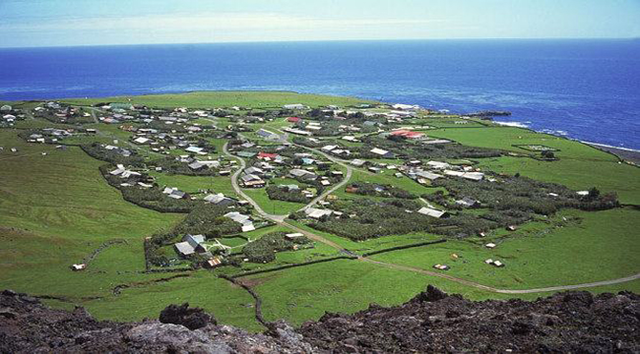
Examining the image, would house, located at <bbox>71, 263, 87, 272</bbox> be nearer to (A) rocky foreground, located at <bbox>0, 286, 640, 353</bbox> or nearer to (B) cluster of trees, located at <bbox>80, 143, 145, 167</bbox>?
(A) rocky foreground, located at <bbox>0, 286, 640, 353</bbox>

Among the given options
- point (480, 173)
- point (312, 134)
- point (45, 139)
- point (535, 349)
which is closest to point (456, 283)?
point (535, 349)

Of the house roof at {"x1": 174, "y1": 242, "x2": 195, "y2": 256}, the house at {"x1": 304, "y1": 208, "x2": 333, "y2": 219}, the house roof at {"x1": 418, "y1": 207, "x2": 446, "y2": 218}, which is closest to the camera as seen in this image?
the house roof at {"x1": 174, "y1": 242, "x2": 195, "y2": 256}

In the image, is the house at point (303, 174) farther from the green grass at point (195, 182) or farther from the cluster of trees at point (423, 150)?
the cluster of trees at point (423, 150)

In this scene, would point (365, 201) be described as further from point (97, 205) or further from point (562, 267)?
point (97, 205)

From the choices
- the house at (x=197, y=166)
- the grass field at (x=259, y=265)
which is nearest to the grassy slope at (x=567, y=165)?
the grass field at (x=259, y=265)

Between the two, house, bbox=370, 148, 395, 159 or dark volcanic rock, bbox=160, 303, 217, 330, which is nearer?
dark volcanic rock, bbox=160, 303, 217, 330

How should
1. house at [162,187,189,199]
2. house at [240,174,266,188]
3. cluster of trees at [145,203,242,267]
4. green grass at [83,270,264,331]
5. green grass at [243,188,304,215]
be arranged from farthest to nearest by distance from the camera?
house at [240,174,266,188] < house at [162,187,189,199] < green grass at [243,188,304,215] < cluster of trees at [145,203,242,267] < green grass at [83,270,264,331]

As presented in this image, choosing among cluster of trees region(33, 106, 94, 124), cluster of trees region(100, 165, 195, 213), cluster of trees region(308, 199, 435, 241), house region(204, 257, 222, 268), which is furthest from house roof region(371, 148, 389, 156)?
cluster of trees region(33, 106, 94, 124)
